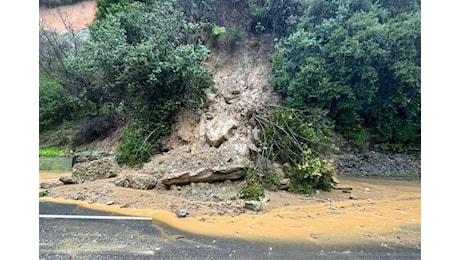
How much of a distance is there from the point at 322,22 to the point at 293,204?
423 centimetres

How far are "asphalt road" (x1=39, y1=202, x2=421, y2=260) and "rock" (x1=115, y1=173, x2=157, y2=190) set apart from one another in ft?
4.84

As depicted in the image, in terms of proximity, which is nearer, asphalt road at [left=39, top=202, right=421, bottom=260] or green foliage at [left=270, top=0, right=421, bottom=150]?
asphalt road at [left=39, top=202, right=421, bottom=260]

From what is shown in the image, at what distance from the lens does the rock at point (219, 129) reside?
17.6ft

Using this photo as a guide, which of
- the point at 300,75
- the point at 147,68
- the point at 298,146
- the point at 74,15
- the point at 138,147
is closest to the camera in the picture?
the point at 298,146

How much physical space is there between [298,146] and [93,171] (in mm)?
3773

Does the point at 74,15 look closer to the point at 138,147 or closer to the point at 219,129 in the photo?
the point at 138,147

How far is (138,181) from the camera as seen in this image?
4605mm

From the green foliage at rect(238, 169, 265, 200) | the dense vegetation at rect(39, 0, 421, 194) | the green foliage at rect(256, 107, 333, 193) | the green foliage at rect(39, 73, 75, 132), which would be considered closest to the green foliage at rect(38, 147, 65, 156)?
the green foliage at rect(39, 73, 75, 132)

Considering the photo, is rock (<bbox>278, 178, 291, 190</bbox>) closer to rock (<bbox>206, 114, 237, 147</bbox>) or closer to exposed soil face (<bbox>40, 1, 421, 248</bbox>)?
exposed soil face (<bbox>40, 1, 421, 248</bbox>)

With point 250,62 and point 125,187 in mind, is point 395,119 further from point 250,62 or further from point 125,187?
point 125,187

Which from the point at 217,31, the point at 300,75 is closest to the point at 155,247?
the point at 300,75

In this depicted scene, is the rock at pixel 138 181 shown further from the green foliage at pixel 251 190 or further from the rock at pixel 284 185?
the rock at pixel 284 185

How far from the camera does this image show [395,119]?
278 inches

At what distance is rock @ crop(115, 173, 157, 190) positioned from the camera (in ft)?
15.0
